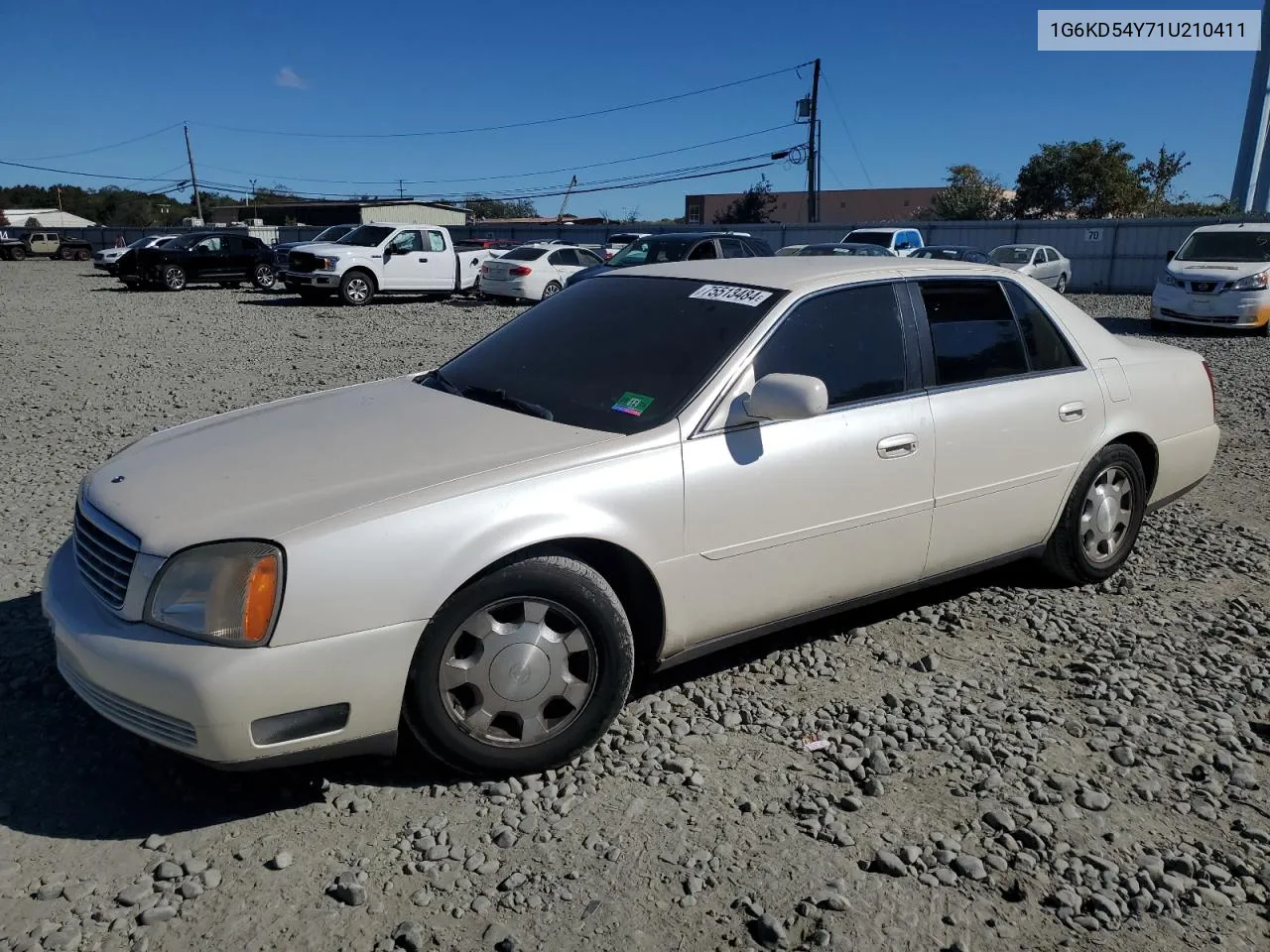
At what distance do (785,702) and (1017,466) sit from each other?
4.79ft

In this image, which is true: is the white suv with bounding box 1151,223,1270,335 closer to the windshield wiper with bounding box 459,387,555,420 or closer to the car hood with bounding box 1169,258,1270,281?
the car hood with bounding box 1169,258,1270,281

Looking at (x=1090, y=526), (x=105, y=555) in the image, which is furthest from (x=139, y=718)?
(x=1090, y=526)

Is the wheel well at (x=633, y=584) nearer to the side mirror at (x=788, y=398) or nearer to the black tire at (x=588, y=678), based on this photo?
the black tire at (x=588, y=678)

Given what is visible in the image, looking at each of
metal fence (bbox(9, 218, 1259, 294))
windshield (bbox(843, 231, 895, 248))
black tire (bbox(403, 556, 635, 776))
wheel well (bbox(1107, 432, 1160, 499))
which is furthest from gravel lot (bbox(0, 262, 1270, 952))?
metal fence (bbox(9, 218, 1259, 294))

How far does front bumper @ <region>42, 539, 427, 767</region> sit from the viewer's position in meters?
2.56

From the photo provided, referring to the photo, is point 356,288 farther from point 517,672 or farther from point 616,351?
point 517,672

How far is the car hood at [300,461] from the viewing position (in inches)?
109

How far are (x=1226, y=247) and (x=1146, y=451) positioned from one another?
1320 centimetres

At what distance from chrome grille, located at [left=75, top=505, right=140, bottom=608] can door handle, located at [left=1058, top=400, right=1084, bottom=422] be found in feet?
11.8

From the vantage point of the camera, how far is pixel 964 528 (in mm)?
4016

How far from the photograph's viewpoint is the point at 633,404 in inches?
135

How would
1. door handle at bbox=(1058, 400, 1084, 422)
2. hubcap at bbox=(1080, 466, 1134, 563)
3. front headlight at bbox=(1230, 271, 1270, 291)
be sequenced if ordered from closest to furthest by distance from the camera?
door handle at bbox=(1058, 400, 1084, 422), hubcap at bbox=(1080, 466, 1134, 563), front headlight at bbox=(1230, 271, 1270, 291)

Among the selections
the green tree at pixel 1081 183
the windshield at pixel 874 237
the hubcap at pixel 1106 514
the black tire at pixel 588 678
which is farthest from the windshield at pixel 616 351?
the green tree at pixel 1081 183

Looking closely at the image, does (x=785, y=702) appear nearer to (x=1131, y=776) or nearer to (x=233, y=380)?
(x=1131, y=776)
